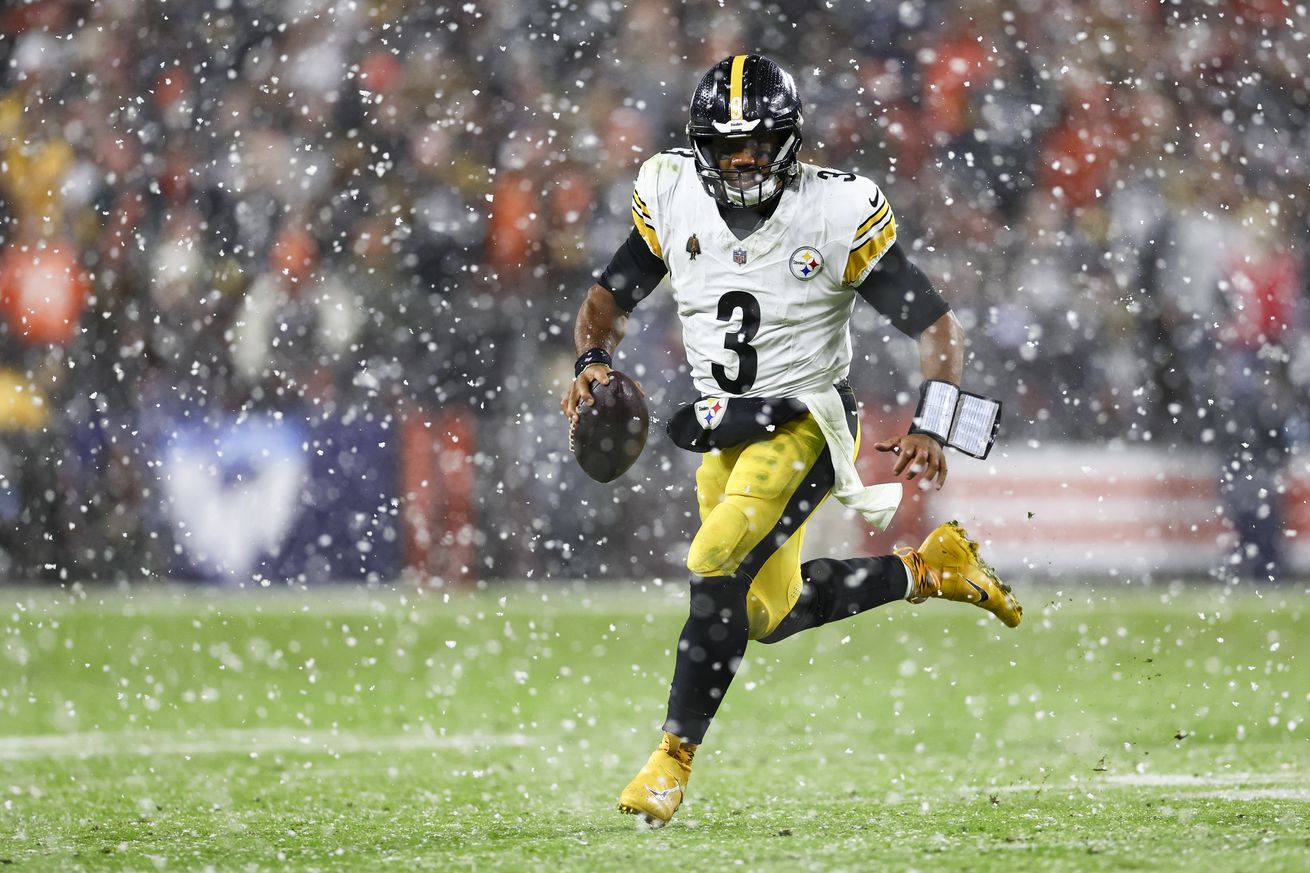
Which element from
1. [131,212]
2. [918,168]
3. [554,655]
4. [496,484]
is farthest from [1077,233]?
[131,212]

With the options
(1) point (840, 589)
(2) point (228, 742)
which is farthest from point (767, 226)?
(2) point (228, 742)

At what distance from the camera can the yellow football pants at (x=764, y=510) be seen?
11.8 feet

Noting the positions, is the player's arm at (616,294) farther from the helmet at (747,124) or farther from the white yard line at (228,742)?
the white yard line at (228,742)

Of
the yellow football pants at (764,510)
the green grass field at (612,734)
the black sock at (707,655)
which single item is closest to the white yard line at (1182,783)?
the green grass field at (612,734)

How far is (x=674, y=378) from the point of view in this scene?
965cm

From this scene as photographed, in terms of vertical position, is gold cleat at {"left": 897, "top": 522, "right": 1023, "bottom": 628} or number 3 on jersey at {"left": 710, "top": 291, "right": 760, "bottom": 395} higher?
number 3 on jersey at {"left": 710, "top": 291, "right": 760, "bottom": 395}

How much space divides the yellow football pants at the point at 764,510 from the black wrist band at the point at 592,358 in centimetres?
32

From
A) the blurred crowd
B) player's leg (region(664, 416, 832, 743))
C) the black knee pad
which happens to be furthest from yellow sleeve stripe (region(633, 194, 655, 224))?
the blurred crowd

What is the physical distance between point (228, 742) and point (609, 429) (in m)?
2.34

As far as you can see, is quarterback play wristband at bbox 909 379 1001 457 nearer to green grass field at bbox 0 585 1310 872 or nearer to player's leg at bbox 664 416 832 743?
player's leg at bbox 664 416 832 743

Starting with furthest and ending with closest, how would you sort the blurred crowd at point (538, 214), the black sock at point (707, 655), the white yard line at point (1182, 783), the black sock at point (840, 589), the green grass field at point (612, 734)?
the blurred crowd at point (538, 214) → the black sock at point (840, 589) → the white yard line at point (1182, 783) → the black sock at point (707, 655) → the green grass field at point (612, 734)

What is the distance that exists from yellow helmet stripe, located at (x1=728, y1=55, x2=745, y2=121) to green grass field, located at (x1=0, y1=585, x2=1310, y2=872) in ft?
4.78

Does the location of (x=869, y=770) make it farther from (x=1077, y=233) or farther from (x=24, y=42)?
(x=24, y=42)

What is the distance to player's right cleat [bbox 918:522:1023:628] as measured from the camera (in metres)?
4.25
